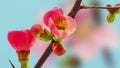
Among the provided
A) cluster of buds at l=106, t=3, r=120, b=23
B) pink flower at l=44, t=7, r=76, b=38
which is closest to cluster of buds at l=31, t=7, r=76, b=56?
pink flower at l=44, t=7, r=76, b=38

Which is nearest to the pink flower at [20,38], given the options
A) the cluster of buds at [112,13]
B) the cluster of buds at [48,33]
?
the cluster of buds at [48,33]

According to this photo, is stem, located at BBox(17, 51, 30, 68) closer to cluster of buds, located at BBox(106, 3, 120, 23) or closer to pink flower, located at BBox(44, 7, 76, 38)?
pink flower, located at BBox(44, 7, 76, 38)

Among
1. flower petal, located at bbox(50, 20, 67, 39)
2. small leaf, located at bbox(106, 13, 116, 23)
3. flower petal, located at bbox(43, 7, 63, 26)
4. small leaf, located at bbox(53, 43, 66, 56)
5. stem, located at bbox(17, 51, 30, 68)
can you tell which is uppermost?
flower petal, located at bbox(43, 7, 63, 26)

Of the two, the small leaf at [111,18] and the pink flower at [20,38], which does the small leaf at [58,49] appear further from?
the small leaf at [111,18]

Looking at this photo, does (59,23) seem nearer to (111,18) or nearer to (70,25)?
(70,25)

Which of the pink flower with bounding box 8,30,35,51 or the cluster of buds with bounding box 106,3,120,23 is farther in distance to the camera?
the cluster of buds with bounding box 106,3,120,23

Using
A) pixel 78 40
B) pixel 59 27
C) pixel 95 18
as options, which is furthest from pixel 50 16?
pixel 95 18

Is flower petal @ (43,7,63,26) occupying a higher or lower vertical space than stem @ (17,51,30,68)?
higher
